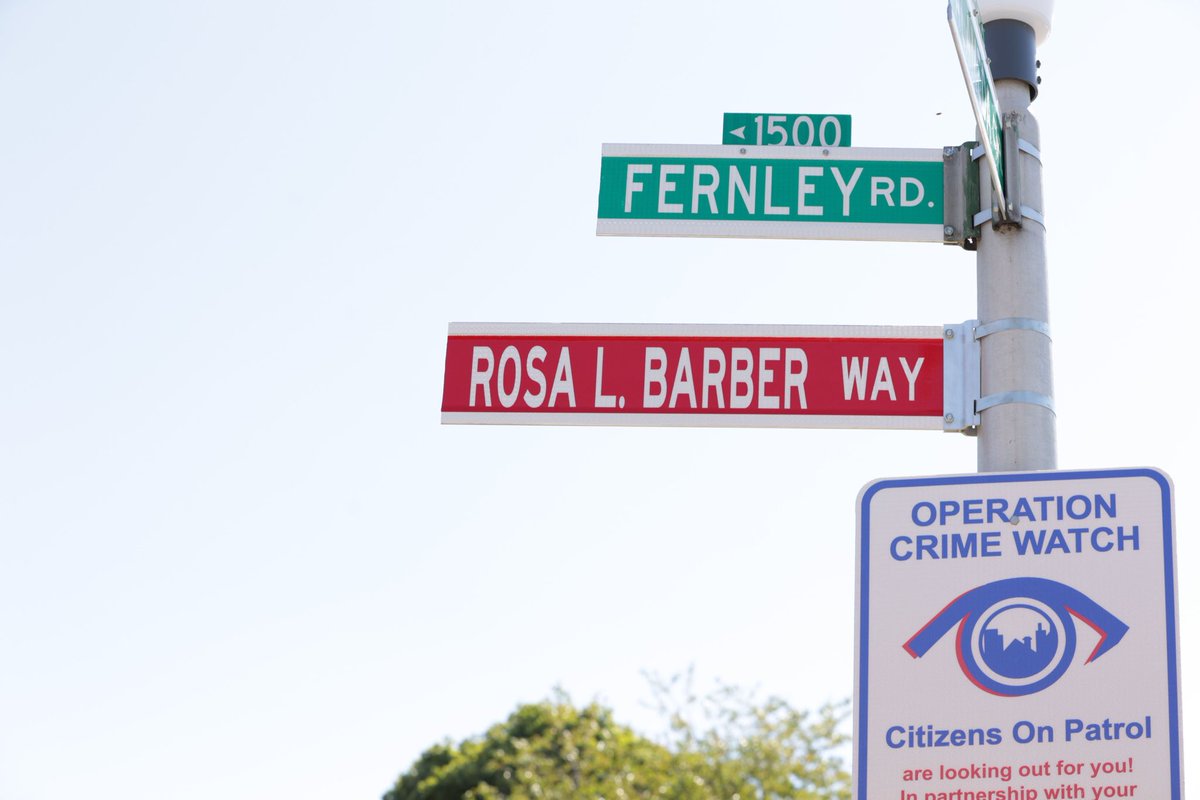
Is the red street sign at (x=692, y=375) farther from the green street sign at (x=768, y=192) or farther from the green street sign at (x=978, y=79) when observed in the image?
the green street sign at (x=978, y=79)

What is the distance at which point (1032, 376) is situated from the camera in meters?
3.94

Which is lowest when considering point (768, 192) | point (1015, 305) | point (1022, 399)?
point (1022, 399)

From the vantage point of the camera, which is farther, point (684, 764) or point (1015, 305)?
point (684, 764)

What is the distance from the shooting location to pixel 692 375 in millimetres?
4355

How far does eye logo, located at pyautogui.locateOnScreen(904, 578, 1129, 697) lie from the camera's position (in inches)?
127

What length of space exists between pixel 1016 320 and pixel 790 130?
1044 mm

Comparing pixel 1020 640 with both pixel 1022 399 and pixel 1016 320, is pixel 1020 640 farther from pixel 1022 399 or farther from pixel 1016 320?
pixel 1016 320

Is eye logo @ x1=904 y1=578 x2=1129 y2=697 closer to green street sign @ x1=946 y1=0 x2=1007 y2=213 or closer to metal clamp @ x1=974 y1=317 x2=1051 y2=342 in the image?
metal clamp @ x1=974 y1=317 x2=1051 y2=342

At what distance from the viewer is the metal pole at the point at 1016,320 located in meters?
3.85

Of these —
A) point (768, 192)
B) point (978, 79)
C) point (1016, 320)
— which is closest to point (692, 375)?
point (768, 192)

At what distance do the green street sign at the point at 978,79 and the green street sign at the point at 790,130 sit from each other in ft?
1.90

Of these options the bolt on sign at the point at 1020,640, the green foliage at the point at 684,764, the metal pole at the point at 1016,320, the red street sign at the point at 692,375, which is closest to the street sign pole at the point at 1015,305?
the metal pole at the point at 1016,320

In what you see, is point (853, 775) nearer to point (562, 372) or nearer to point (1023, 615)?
point (1023, 615)

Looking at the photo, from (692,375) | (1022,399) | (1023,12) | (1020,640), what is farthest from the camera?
(1023,12)
